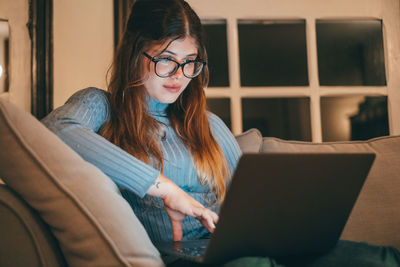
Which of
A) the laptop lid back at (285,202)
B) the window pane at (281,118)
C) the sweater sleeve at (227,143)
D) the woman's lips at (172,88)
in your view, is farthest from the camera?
the window pane at (281,118)

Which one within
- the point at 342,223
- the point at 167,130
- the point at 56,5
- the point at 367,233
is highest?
the point at 56,5

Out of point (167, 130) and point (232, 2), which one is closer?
point (167, 130)

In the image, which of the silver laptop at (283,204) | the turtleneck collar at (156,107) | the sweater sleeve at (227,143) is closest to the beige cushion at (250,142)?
the sweater sleeve at (227,143)

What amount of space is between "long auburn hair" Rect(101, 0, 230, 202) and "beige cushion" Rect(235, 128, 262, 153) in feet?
0.54

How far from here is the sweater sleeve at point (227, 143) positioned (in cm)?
130

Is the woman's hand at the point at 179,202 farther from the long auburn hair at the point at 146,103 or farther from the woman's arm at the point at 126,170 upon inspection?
the long auburn hair at the point at 146,103

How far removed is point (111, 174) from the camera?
0.88m

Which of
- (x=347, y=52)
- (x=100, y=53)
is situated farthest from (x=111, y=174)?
(x=347, y=52)

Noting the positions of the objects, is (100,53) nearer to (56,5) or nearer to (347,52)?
(56,5)

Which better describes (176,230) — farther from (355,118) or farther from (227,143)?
(355,118)

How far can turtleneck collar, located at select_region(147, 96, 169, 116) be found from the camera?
1.25 metres

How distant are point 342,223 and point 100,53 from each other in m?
1.35

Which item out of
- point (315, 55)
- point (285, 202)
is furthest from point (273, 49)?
point (285, 202)

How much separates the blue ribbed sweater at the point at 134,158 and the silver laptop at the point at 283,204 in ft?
0.70
